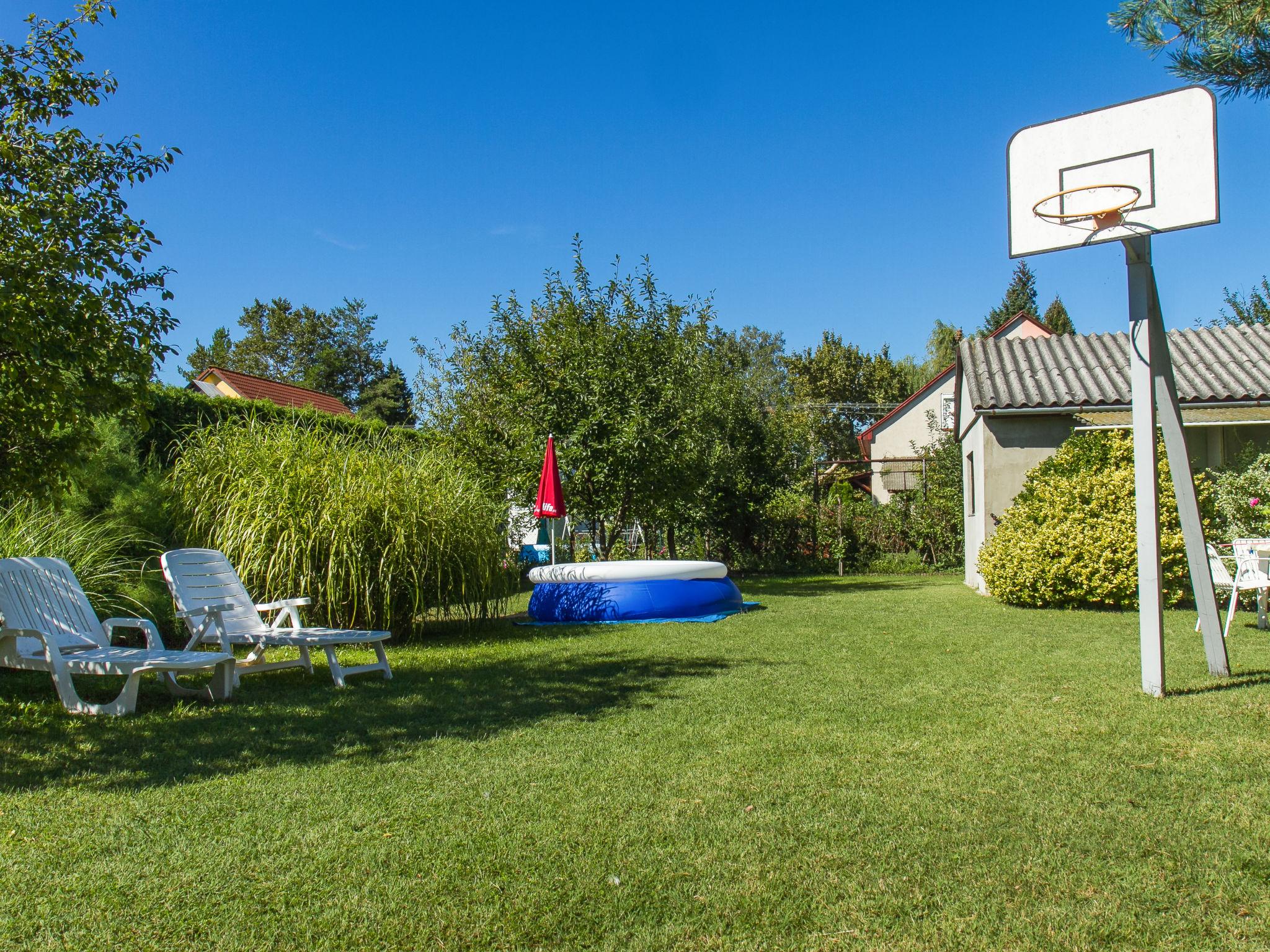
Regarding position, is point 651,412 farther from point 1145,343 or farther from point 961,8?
point 1145,343

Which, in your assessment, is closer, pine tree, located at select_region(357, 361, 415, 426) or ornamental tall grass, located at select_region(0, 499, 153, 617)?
ornamental tall grass, located at select_region(0, 499, 153, 617)

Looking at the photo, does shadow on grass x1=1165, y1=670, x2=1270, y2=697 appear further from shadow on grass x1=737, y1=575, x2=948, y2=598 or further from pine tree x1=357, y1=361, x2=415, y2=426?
pine tree x1=357, y1=361, x2=415, y2=426

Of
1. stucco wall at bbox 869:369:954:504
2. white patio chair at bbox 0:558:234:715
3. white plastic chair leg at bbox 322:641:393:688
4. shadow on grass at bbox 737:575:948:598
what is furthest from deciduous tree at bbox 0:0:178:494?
stucco wall at bbox 869:369:954:504

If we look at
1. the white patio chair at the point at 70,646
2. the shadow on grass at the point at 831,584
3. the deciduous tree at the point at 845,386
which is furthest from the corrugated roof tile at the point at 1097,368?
the deciduous tree at the point at 845,386

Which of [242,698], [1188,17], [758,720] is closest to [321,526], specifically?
[242,698]

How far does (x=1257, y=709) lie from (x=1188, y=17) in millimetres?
5074

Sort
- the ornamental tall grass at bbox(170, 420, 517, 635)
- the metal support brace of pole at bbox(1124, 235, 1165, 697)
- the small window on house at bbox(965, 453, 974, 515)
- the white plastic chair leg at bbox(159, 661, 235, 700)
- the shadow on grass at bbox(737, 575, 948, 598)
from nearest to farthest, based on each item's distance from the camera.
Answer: the metal support brace of pole at bbox(1124, 235, 1165, 697) < the white plastic chair leg at bbox(159, 661, 235, 700) < the ornamental tall grass at bbox(170, 420, 517, 635) < the shadow on grass at bbox(737, 575, 948, 598) < the small window on house at bbox(965, 453, 974, 515)

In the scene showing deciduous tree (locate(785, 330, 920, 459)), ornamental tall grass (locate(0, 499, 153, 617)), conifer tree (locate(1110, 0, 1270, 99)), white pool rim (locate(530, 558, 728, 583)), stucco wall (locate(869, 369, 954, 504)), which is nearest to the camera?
conifer tree (locate(1110, 0, 1270, 99))

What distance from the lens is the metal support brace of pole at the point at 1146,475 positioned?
584 centimetres

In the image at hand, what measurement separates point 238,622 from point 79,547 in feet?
5.69

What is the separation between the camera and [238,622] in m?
7.35

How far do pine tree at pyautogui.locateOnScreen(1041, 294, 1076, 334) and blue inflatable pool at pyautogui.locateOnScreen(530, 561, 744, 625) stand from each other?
36893mm

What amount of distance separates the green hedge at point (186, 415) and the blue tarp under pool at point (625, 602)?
10.7 ft

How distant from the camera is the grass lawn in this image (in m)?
2.67
